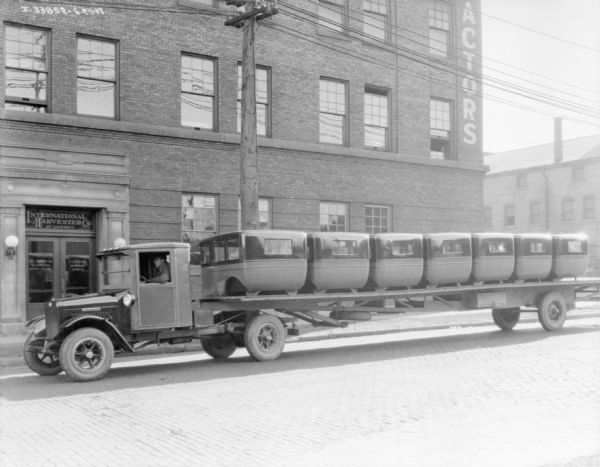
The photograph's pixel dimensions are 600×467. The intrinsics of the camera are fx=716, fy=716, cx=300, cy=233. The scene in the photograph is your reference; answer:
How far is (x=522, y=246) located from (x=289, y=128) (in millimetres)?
8734

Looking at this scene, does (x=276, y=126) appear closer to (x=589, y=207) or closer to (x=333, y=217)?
(x=333, y=217)

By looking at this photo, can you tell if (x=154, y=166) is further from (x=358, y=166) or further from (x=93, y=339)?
(x=93, y=339)

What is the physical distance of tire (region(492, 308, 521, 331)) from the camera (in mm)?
17406

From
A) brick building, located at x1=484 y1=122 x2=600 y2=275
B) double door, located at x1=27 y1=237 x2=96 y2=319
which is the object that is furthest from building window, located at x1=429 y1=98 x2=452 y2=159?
brick building, located at x1=484 y1=122 x2=600 y2=275

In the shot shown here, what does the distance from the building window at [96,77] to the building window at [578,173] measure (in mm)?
42598

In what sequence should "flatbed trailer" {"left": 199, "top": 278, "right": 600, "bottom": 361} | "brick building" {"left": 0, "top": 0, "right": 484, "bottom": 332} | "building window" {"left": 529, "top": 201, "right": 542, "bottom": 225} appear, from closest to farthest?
"flatbed trailer" {"left": 199, "top": 278, "right": 600, "bottom": 361}, "brick building" {"left": 0, "top": 0, "right": 484, "bottom": 332}, "building window" {"left": 529, "top": 201, "right": 542, "bottom": 225}

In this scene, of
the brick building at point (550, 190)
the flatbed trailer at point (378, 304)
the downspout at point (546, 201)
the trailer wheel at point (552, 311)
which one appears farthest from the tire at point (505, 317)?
the downspout at point (546, 201)

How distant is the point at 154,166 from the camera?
19484 millimetres

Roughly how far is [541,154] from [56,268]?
48.6m

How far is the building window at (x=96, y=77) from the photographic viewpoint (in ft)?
61.3

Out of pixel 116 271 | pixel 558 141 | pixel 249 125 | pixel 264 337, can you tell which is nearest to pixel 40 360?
pixel 116 271

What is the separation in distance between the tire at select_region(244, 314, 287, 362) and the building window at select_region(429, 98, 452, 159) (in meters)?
15.1

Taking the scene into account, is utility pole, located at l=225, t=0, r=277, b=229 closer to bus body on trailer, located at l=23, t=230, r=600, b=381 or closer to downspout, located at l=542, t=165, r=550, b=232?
bus body on trailer, located at l=23, t=230, r=600, b=381

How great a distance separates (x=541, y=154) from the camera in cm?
5859
